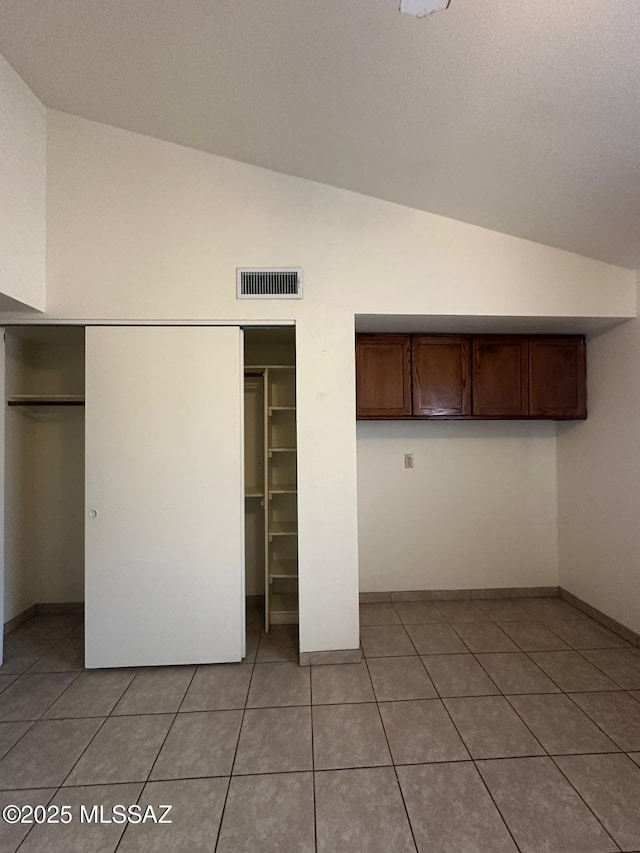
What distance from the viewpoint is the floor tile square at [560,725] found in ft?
5.88

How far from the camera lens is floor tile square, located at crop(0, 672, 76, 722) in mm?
2049

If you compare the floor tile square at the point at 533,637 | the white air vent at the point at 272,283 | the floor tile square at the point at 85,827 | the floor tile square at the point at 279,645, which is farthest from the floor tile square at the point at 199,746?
the white air vent at the point at 272,283

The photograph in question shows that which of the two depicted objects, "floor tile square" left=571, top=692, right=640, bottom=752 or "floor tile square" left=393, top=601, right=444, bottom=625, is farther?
"floor tile square" left=393, top=601, right=444, bottom=625

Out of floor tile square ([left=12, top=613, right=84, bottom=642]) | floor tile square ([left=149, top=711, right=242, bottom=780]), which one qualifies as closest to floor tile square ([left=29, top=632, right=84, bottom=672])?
floor tile square ([left=12, top=613, right=84, bottom=642])

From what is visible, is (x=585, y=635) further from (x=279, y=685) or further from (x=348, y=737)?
(x=279, y=685)

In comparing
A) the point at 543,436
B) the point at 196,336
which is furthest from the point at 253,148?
the point at 543,436

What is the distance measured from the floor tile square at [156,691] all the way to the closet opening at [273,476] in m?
0.72

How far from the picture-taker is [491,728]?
1.91m

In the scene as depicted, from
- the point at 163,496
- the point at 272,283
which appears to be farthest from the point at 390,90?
the point at 163,496

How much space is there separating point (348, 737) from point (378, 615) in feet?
4.28

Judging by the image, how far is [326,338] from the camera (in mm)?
2482

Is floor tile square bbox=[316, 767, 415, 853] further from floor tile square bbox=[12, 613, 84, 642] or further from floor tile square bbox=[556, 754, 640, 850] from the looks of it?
floor tile square bbox=[12, 613, 84, 642]

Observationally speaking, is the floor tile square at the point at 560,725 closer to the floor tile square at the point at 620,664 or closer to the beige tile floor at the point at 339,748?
the beige tile floor at the point at 339,748

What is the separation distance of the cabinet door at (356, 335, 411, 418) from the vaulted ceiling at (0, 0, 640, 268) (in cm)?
94
